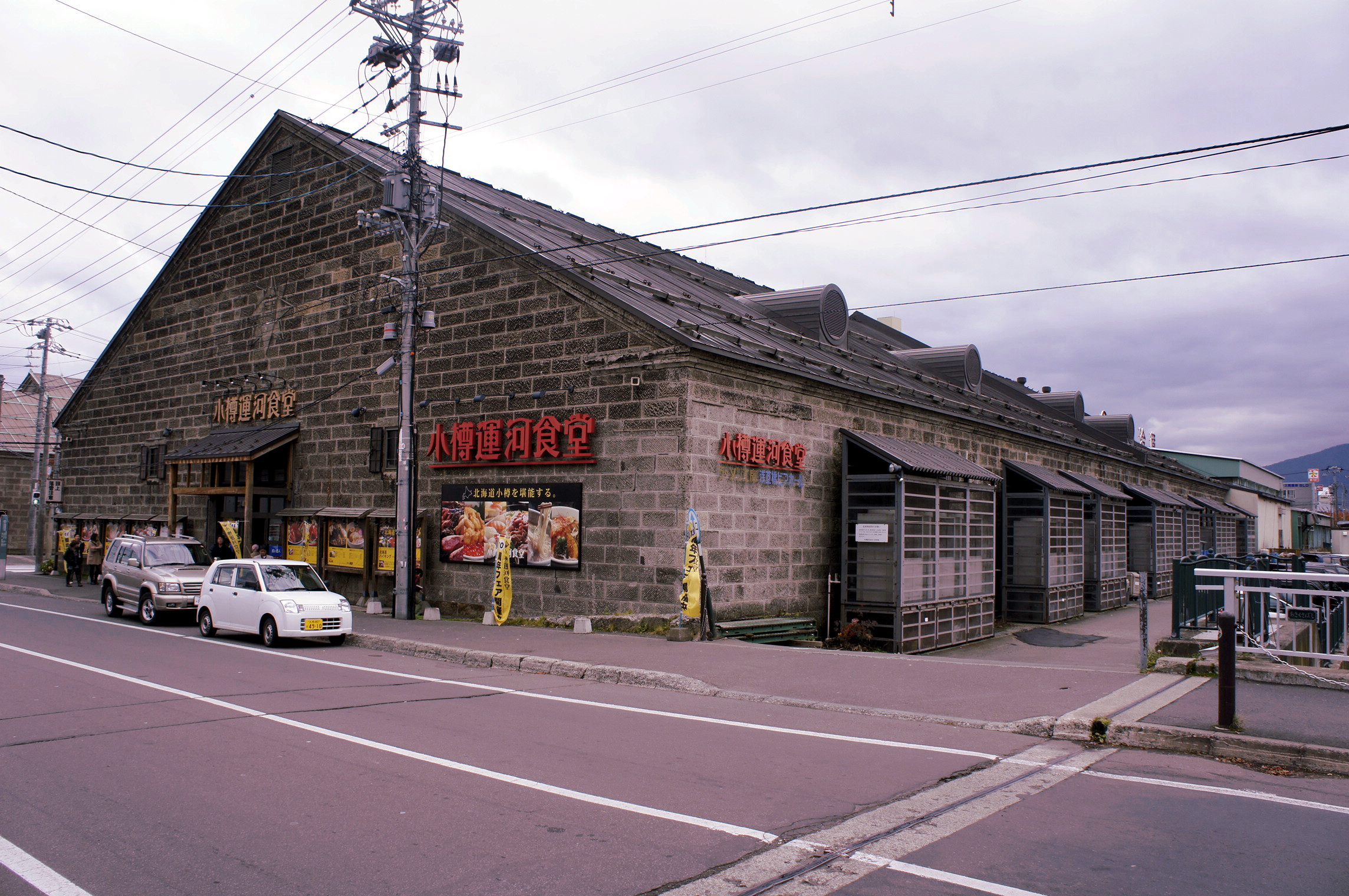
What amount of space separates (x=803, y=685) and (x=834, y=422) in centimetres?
893

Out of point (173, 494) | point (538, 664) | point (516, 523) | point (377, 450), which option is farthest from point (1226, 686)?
point (173, 494)

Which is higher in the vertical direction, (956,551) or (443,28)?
(443,28)

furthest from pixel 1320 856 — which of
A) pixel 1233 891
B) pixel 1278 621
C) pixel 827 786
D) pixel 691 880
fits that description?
pixel 1278 621

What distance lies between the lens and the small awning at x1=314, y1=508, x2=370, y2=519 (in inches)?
841

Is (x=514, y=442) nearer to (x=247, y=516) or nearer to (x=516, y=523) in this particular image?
(x=516, y=523)

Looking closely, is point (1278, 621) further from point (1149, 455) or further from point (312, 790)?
point (1149, 455)

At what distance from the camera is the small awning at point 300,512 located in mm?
22750

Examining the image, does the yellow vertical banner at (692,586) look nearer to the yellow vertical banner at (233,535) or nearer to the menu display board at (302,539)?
the menu display board at (302,539)

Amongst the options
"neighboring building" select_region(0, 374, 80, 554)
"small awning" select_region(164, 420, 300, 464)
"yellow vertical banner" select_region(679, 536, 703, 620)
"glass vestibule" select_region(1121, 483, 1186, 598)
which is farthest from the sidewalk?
"neighboring building" select_region(0, 374, 80, 554)

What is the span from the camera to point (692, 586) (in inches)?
590

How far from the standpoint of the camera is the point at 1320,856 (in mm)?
5422

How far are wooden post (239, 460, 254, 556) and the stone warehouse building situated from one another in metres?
0.12

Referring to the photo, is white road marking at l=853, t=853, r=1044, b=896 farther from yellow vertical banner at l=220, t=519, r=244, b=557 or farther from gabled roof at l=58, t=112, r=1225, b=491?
yellow vertical banner at l=220, t=519, r=244, b=557

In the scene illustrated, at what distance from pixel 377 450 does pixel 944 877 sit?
18885 millimetres
